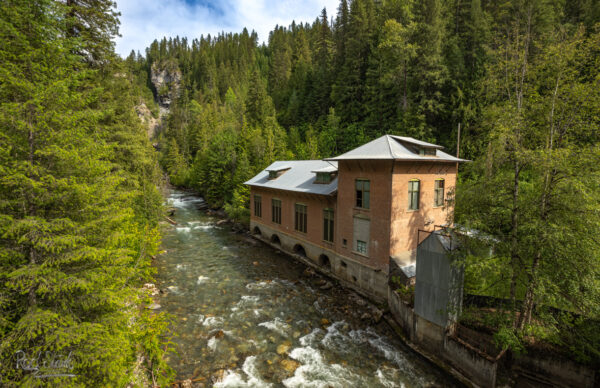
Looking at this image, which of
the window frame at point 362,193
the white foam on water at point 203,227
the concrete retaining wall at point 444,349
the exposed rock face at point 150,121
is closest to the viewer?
the concrete retaining wall at point 444,349

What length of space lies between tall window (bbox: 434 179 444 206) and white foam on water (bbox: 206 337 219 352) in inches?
643

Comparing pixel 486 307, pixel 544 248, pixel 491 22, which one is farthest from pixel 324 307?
pixel 491 22

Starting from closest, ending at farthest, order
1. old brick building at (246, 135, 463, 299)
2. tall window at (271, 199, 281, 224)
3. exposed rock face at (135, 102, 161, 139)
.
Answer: old brick building at (246, 135, 463, 299)
tall window at (271, 199, 281, 224)
exposed rock face at (135, 102, 161, 139)

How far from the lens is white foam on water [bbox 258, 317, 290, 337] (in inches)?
563

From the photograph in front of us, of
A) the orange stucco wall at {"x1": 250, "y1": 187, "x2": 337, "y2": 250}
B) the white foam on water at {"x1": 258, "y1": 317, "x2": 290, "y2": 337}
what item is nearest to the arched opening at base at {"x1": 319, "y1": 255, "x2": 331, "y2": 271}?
the orange stucco wall at {"x1": 250, "y1": 187, "x2": 337, "y2": 250}

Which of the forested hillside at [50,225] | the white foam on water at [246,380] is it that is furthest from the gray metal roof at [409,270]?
the forested hillside at [50,225]

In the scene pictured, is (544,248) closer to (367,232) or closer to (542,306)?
(542,306)

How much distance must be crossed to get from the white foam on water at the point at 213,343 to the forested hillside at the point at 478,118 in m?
12.0

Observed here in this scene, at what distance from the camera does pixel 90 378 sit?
6.59 metres

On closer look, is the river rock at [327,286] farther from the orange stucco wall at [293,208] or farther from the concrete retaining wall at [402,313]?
the concrete retaining wall at [402,313]

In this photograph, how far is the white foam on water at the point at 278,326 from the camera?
14.3m

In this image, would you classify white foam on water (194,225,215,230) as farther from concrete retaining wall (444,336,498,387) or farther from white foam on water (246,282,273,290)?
concrete retaining wall (444,336,498,387)
